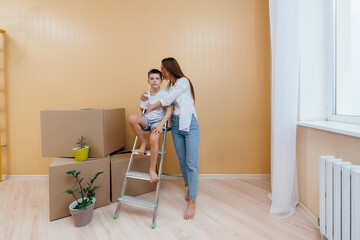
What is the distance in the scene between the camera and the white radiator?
3.19 ft

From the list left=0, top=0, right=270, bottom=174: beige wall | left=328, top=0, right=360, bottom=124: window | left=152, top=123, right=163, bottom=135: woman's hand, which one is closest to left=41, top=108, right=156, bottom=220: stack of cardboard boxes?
left=152, top=123, right=163, bottom=135: woman's hand

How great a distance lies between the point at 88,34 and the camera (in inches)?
93.7

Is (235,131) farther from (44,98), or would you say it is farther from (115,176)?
(44,98)

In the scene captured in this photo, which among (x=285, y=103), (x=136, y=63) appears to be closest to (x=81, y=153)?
(x=136, y=63)

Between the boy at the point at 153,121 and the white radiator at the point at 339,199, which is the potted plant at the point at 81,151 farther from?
the white radiator at the point at 339,199

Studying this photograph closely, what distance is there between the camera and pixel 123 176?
6.22 feet

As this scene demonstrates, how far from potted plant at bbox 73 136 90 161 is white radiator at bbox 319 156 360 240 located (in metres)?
1.87

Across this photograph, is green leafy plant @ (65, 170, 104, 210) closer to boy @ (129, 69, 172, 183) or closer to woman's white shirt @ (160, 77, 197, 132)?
boy @ (129, 69, 172, 183)

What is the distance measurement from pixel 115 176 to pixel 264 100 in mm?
1976

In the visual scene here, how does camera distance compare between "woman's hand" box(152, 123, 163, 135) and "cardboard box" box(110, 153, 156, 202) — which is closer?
"woman's hand" box(152, 123, 163, 135)

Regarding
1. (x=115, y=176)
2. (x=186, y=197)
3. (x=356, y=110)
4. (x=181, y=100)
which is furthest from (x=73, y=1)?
(x=356, y=110)

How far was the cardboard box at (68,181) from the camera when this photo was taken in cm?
158

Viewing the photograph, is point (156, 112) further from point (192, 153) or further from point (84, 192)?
point (84, 192)

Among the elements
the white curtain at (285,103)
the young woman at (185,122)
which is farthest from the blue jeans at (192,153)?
the white curtain at (285,103)
